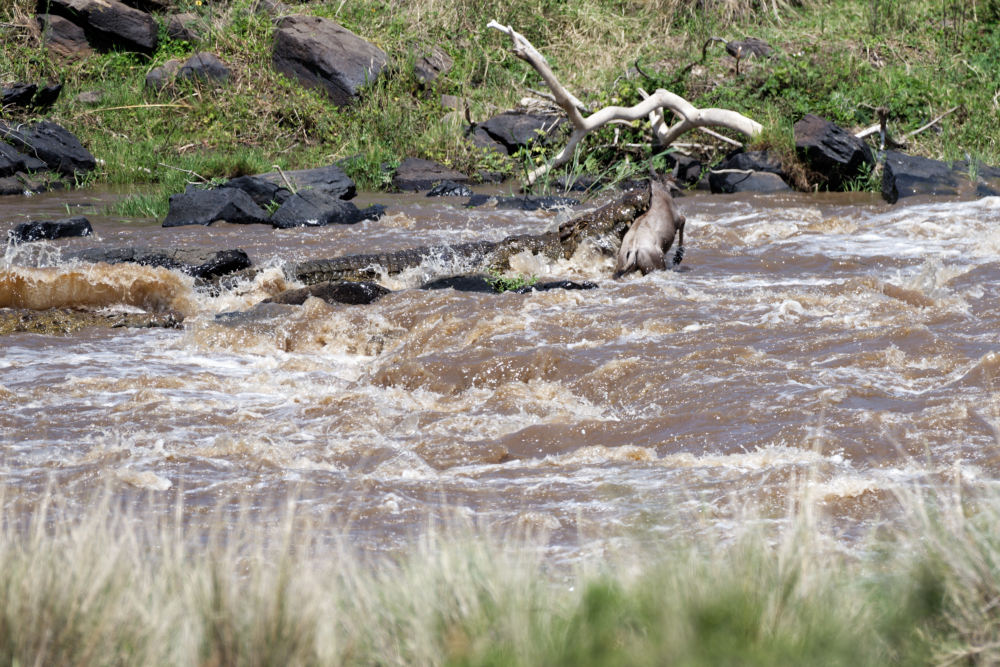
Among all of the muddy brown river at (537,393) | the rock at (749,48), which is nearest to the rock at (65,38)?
the rock at (749,48)

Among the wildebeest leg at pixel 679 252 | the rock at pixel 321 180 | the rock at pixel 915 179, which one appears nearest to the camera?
the wildebeest leg at pixel 679 252

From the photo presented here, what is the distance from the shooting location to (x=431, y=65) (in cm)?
Result: 1945

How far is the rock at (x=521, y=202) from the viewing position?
1334cm

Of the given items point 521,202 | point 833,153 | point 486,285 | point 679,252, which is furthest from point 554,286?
point 833,153

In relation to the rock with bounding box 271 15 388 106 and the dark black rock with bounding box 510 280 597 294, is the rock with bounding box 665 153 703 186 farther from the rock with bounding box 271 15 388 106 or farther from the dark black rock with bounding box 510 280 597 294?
the dark black rock with bounding box 510 280 597 294

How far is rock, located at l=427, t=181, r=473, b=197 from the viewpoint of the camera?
15.0 m

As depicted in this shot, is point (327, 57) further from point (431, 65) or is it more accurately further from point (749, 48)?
point (749, 48)

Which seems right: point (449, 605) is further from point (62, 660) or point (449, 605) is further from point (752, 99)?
point (752, 99)

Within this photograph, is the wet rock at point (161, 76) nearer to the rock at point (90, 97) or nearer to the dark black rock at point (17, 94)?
the rock at point (90, 97)

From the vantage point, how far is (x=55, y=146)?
52.2ft

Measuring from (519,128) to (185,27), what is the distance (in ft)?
25.0

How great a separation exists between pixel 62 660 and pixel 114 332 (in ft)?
19.5

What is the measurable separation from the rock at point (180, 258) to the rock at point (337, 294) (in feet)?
3.49

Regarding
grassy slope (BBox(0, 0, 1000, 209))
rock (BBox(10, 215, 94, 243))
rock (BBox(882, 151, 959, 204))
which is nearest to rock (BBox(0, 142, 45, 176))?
grassy slope (BBox(0, 0, 1000, 209))
